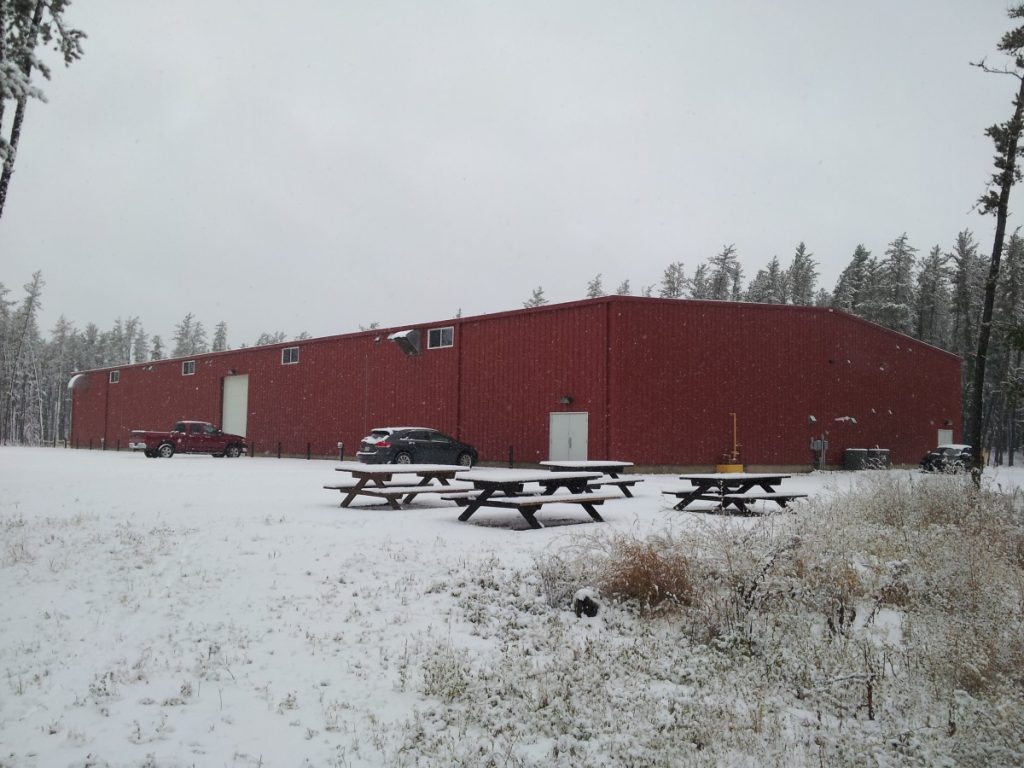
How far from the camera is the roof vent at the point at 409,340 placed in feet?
87.5

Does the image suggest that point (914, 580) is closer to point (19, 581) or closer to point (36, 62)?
point (19, 581)

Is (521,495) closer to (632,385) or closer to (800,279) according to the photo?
(632,385)

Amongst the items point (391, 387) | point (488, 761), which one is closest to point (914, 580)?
point (488, 761)

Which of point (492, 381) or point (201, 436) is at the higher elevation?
point (492, 381)

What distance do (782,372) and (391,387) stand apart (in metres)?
14.3

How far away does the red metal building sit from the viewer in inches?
835

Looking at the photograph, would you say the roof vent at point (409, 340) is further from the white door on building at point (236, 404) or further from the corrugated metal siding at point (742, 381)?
the white door on building at point (236, 404)

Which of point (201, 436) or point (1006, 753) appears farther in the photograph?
point (201, 436)

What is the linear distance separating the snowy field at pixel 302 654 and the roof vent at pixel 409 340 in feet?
60.2

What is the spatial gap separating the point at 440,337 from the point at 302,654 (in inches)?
851

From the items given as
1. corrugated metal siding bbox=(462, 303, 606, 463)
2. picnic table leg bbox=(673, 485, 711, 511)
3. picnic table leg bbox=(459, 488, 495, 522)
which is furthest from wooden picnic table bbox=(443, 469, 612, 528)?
corrugated metal siding bbox=(462, 303, 606, 463)

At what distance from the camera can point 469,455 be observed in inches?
917

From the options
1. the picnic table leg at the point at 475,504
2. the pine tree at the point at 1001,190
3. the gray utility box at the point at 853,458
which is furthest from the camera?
the gray utility box at the point at 853,458

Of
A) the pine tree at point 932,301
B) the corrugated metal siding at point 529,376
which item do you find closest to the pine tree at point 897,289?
the pine tree at point 932,301
